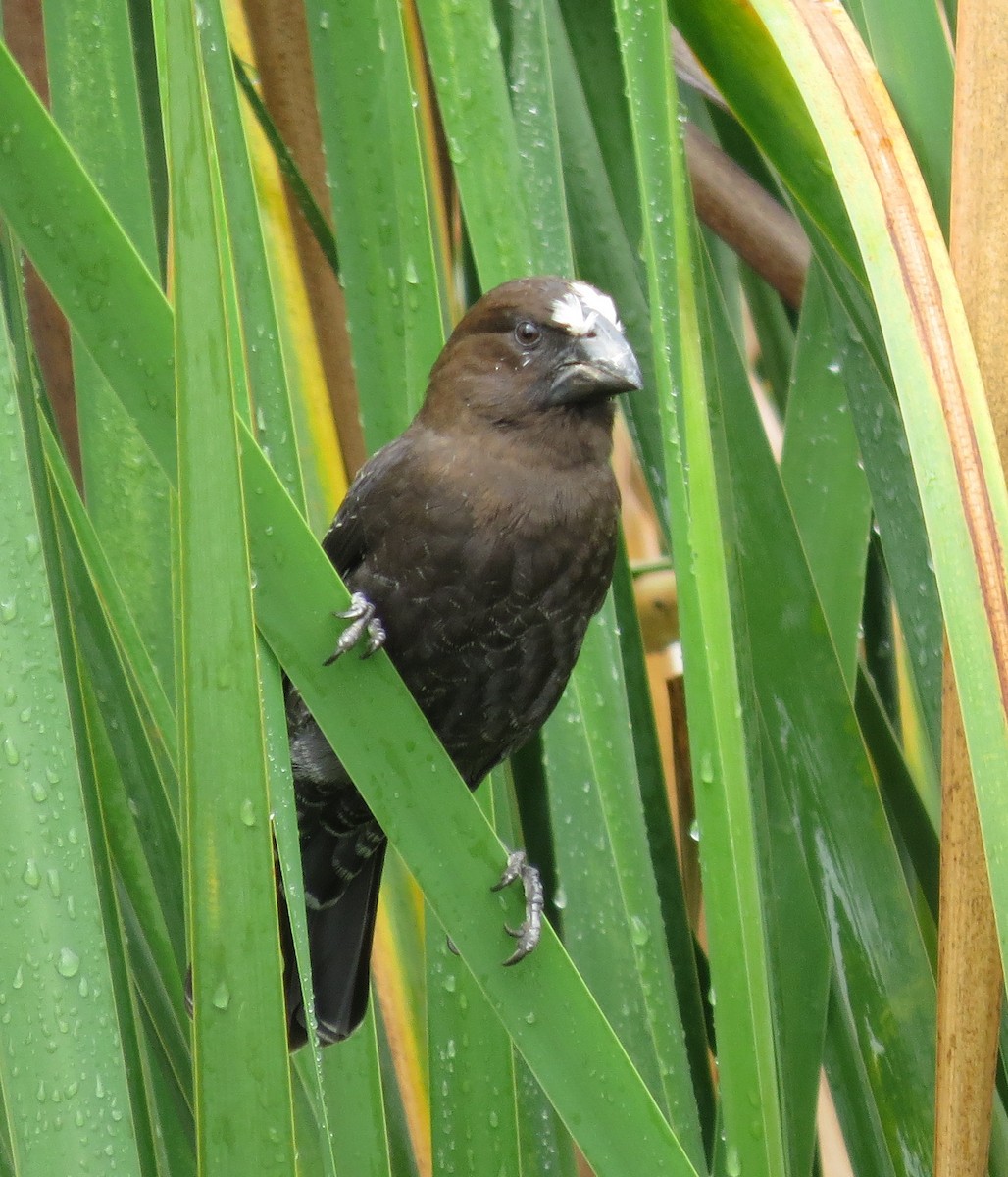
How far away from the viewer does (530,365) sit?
1393mm

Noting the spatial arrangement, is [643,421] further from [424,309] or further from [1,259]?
[1,259]

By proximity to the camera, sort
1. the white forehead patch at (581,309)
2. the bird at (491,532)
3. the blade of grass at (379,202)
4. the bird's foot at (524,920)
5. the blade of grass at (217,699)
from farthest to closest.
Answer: the bird at (491,532) → the white forehead patch at (581,309) → the blade of grass at (379,202) → the bird's foot at (524,920) → the blade of grass at (217,699)

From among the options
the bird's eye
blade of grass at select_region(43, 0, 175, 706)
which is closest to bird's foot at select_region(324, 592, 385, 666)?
blade of grass at select_region(43, 0, 175, 706)

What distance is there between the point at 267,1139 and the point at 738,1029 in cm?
31

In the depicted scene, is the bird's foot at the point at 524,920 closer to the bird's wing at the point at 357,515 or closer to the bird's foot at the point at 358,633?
the bird's foot at the point at 358,633

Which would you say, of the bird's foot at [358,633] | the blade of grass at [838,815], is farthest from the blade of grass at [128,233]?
the blade of grass at [838,815]

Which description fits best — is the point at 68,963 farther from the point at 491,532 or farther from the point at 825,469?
the point at 825,469

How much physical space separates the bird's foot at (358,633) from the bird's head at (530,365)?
15.1 inches

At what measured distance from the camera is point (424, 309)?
1035 mm

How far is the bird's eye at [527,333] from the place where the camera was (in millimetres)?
1337

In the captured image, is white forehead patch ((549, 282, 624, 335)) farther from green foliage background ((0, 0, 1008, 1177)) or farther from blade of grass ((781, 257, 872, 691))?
blade of grass ((781, 257, 872, 691))

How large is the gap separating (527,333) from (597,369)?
121 millimetres

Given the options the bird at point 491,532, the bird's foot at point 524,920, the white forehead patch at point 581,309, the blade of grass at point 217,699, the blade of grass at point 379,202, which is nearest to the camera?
the blade of grass at point 217,699

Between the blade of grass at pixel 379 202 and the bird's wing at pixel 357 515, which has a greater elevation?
the blade of grass at pixel 379 202
